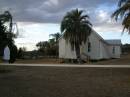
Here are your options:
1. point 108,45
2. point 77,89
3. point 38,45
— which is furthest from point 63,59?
point 77,89

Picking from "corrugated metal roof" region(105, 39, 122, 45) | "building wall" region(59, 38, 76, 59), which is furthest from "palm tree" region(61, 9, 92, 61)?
"corrugated metal roof" region(105, 39, 122, 45)

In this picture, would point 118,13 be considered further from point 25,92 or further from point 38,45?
point 38,45

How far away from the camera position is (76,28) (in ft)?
194

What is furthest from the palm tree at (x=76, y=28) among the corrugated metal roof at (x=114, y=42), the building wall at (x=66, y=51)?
the corrugated metal roof at (x=114, y=42)

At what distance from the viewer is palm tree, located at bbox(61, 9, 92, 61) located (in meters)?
59.1

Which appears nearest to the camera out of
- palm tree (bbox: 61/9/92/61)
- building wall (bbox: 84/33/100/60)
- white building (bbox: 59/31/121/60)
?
palm tree (bbox: 61/9/92/61)

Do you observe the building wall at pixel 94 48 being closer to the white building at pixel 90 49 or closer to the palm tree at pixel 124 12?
the white building at pixel 90 49

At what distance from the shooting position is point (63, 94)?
578 inches

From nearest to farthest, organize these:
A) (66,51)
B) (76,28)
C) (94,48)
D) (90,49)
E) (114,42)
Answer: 1. (76,28)
2. (90,49)
3. (94,48)
4. (66,51)
5. (114,42)

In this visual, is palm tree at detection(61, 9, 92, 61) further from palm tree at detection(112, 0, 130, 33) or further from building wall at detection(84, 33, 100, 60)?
palm tree at detection(112, 0, 130, 33)

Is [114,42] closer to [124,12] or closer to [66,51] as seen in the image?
[66,51]

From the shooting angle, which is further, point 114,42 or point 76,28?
point 114,42

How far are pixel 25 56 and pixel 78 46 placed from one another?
17.1 meters

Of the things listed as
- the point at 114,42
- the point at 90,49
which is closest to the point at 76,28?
the point at 90,49
